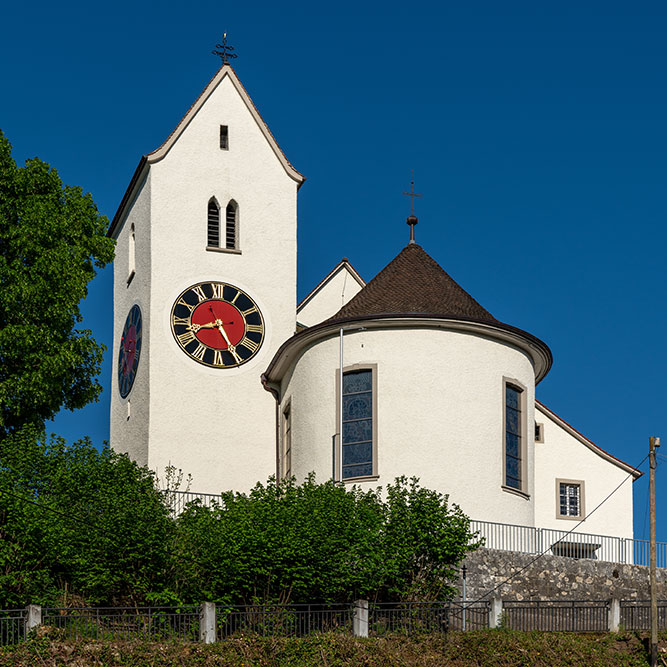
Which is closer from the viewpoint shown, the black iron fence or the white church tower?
the black iron fence

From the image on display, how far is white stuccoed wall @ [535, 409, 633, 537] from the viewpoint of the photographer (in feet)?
140

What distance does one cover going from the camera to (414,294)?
38.2 metres

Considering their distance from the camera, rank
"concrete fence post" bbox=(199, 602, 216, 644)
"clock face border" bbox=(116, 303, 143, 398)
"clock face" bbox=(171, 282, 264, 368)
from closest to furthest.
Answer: "concrete fence post" bbox=(199, 602, 216, 644) → "clock face" bbox=(171, 282, 264, 368) → "clock face border" bbox=(116, 303, 143, 398)

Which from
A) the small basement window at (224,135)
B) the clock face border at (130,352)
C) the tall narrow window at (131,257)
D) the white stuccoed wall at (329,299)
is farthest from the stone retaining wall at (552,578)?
the small basement window at (224,135)

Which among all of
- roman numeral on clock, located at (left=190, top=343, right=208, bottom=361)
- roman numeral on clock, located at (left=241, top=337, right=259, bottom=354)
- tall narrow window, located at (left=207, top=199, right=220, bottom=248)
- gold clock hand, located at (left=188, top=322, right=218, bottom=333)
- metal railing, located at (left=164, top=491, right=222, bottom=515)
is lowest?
metal railing, located at (left=164, top=491, right=222, bottom=515)

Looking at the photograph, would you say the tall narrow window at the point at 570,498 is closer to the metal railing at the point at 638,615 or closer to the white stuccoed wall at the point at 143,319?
the metal railing at the point at 638,615

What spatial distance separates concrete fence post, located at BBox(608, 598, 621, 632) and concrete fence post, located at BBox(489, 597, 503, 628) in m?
2.72

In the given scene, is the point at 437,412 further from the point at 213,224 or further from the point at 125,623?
the point at 213,224

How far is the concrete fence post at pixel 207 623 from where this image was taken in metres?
28.5

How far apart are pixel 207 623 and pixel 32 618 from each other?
11.2 ft

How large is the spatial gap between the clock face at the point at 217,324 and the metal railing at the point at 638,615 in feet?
45.0

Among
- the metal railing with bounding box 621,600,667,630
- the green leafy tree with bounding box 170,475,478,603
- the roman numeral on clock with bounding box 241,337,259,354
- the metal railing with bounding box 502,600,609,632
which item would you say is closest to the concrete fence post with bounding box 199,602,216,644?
the green leafy tree with bounding box 170,475,478,603

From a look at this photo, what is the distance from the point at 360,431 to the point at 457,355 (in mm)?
3084

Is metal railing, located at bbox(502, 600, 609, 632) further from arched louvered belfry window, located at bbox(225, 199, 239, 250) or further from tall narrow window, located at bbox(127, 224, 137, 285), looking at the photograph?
tall narrow window, located at bbox(127, 224, 137, 285)
